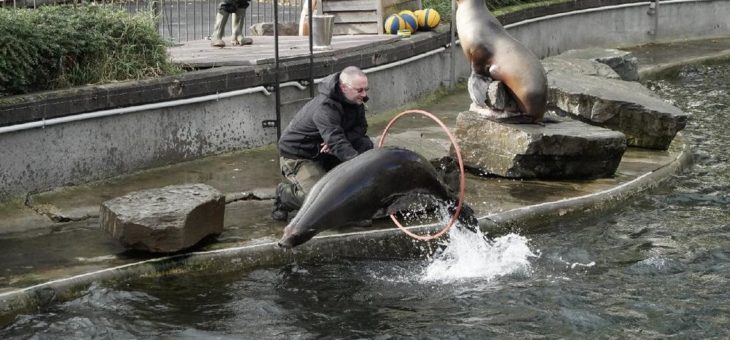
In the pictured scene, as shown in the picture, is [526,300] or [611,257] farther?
[611,257]

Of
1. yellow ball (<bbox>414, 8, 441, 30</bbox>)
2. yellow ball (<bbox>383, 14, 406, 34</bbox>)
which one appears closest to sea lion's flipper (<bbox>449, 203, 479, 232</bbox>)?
yellow ball (<bbox>383, 14, 406, 34</bbox>)

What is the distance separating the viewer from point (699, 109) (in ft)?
52.2

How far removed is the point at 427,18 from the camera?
624 inches

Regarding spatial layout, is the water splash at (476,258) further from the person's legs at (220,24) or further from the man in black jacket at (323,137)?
the person's legs at (220,24)

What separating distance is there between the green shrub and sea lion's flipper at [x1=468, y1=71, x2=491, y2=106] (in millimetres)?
3026

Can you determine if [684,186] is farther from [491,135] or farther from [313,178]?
[313,178]

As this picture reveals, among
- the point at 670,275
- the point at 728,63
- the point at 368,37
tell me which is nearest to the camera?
the point at 670,275

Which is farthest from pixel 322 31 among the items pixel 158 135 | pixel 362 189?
pixel 362 189

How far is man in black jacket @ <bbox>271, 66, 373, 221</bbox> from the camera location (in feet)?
28.7

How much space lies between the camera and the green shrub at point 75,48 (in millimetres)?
9562

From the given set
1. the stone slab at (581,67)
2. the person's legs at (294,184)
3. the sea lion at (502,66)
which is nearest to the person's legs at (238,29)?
the sea lion at (502,66)

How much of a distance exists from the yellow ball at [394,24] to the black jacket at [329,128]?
253 inches

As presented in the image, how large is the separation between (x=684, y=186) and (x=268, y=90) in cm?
437

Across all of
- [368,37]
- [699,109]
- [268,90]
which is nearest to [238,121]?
[268,90]
